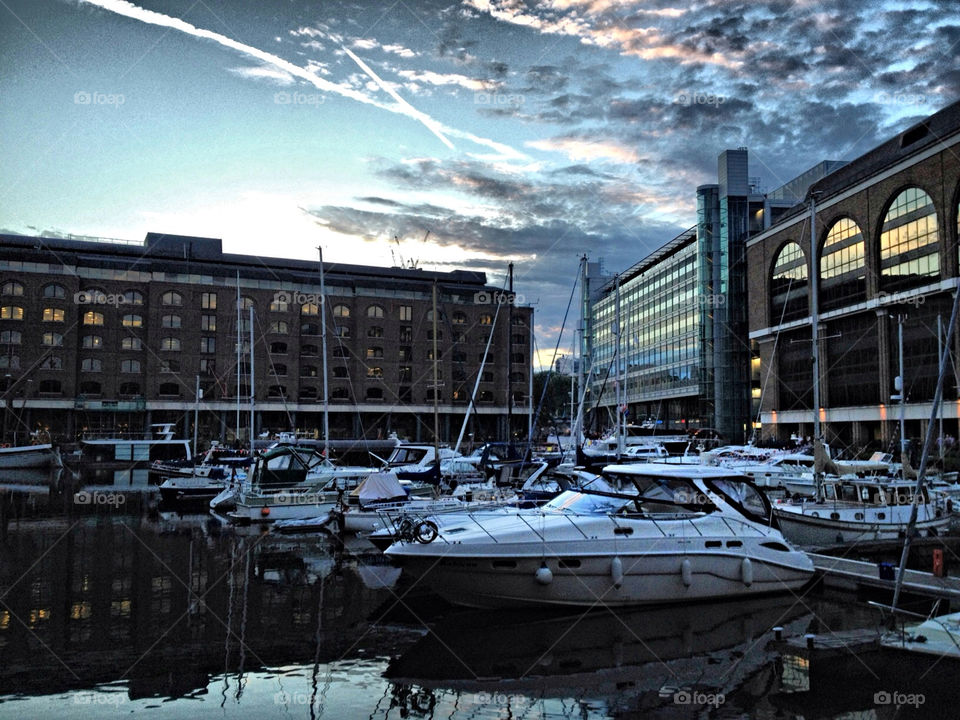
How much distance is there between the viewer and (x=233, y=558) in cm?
2352

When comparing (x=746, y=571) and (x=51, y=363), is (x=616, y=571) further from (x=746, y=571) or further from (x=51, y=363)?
(x=51, y=363)

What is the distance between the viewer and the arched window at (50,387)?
280 feet

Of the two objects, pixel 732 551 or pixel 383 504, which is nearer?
pixel 732 551

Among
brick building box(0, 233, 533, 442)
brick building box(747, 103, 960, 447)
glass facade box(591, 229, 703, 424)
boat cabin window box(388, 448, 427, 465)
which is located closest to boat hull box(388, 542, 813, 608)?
boat cabin window box(388, 448, 427, 465)

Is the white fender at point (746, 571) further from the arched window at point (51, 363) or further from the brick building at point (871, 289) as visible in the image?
the arched window at point (51, 363)

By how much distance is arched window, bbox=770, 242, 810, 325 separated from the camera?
8081 cm

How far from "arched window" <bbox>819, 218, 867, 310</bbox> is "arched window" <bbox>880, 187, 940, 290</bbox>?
2717 millimetres

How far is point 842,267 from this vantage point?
73250mm

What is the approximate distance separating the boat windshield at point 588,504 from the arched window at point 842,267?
61215 millimetres

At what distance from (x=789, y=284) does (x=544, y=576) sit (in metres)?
75.1

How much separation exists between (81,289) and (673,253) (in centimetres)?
8013

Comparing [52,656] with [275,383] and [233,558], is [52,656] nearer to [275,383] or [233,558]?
[233,558]

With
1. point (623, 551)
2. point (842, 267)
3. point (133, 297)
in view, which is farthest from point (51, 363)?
point (623, 551)

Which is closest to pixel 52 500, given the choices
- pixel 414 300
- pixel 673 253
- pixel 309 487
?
pixel 309 487
